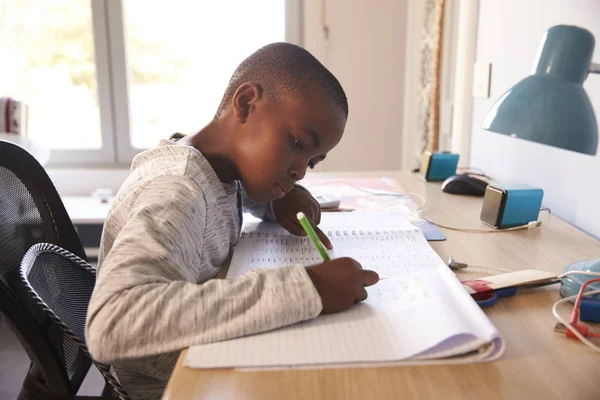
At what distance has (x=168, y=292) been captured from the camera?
533mm

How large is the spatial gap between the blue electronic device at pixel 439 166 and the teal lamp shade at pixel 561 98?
2.22ft

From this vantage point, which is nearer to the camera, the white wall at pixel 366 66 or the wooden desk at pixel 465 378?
the wooden desk at pixel 465 378

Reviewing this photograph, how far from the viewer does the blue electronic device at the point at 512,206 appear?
0.99 metres

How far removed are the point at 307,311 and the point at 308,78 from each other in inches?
14.9

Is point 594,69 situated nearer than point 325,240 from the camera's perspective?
Yes

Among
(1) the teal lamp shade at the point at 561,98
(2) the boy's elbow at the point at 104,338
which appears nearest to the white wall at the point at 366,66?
(1) the teal lamp shade at the point at 561,98

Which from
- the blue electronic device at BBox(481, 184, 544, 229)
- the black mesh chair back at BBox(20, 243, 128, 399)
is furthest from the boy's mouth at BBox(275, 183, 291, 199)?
the blue electronic device at BBox(481, 184, 544, 229)

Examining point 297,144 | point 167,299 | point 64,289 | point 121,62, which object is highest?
point 121,62

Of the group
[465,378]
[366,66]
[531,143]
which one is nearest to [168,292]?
[465,378]

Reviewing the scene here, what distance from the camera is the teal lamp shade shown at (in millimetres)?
689

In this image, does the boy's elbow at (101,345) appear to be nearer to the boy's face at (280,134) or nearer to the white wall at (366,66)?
the boy's face at (280,134)

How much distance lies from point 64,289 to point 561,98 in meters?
0.76

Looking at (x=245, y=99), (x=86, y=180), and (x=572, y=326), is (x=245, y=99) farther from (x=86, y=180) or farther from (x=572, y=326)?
(x=86, y=180)

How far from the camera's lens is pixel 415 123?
232 cm
